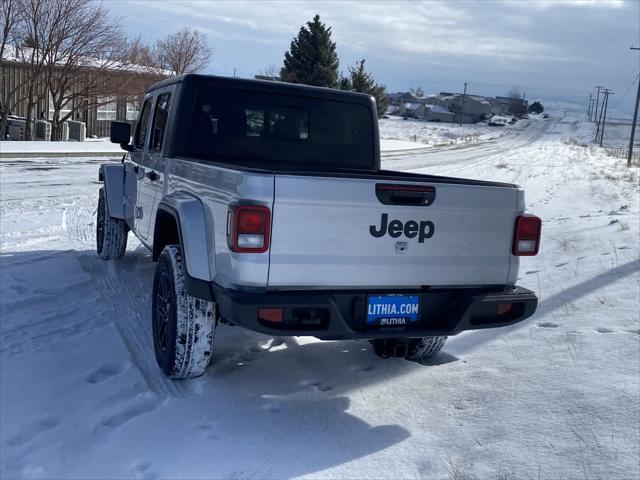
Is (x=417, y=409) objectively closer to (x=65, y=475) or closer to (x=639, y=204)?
(x=65, y=475)

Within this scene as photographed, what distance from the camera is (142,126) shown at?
684cm

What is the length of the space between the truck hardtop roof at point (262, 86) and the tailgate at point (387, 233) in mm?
2031

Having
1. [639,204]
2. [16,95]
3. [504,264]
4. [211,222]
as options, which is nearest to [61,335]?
[211,222]

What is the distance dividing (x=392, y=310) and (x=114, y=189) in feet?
14.5

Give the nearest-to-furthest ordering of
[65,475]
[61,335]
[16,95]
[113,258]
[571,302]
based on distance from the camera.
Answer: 1. [65,475]
2. [61,335]
3. [571,302]
4. [113,258]
5. [16,95]

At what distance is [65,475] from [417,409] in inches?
83.0

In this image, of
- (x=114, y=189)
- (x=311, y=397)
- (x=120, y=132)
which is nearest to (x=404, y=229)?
(x=311, y=397)

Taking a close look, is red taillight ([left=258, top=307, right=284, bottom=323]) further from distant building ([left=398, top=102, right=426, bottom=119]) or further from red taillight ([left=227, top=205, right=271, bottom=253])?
distant building ([left=398, top=102, right=426, bottom=119])

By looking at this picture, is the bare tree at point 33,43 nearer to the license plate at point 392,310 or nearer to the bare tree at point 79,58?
the bare tree at point 79,58

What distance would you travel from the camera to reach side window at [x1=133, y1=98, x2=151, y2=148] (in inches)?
259

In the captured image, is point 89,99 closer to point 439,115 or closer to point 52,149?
point 52,149

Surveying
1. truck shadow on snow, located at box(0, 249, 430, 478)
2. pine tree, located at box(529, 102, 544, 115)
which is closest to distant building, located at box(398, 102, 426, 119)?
pine tree, located at box(529, 102, 544, 115)

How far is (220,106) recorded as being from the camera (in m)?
5.36

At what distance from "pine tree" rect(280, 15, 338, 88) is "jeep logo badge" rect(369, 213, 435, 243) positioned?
140 feet
